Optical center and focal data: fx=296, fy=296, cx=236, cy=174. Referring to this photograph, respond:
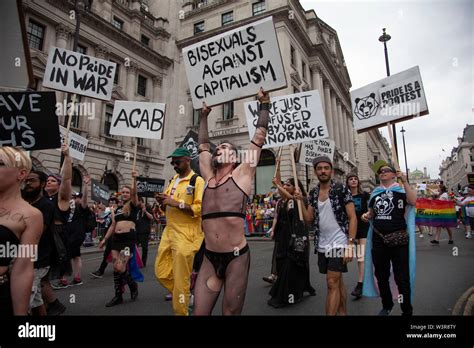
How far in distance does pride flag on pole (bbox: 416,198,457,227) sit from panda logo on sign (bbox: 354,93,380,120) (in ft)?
29.2

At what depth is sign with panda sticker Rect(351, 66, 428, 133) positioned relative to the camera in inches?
183

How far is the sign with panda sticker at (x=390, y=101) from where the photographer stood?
465cm

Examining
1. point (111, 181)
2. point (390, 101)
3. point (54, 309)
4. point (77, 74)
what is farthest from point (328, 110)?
point (54, 309)

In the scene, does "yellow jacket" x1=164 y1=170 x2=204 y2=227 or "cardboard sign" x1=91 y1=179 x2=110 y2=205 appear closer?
"yellow jacket" x1=164 y1=170 x2=204 y2=227

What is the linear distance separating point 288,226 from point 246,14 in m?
25.9

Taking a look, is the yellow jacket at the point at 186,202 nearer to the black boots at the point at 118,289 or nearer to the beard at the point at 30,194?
the beard at the point at 30,194

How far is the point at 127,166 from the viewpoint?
25062 millimetres

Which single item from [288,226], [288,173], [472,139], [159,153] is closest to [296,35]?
[288,173]

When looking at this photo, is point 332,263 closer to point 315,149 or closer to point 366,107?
point 366,107

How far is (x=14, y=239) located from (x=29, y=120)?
1.89 m

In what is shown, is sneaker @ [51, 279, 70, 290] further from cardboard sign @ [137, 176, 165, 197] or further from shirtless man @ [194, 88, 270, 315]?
cardboard sign @ [137, 176, 165, 197]

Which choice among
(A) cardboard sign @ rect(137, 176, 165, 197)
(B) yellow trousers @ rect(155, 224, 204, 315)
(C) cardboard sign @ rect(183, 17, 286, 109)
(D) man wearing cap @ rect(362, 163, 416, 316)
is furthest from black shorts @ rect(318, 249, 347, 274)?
(A) cardboard sign @ rect(137, 176, 165, 197)

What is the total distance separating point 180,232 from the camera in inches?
146
